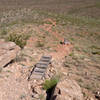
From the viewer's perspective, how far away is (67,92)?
13.2 ft

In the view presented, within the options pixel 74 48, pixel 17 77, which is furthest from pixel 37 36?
pixel 17 77

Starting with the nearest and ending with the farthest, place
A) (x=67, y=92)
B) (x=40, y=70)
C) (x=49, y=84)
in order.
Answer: (x=67, y=92)
(x=49, y=84)
(x=40, y=70)

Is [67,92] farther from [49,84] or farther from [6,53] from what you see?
[6,53]

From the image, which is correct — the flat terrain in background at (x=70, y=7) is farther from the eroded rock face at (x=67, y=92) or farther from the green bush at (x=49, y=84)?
the eroded rock face at (x=67, y=92)

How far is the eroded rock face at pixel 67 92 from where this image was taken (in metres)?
3.87

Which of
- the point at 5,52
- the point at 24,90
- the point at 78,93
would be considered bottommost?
the point at 24,90

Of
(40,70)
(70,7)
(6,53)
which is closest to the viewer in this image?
(40,70)

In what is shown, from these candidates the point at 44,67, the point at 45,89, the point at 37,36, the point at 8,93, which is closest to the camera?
the point at 8,93

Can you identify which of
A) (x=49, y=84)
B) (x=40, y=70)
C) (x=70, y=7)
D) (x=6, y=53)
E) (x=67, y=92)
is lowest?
(x=49, y=84)

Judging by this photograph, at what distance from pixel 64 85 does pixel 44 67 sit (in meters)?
1.90

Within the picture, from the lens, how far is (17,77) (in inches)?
→ 222

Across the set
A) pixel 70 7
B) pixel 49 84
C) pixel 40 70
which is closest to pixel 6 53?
pixel 40 70

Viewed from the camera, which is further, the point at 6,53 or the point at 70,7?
the point at 70,7

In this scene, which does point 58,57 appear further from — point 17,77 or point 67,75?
point 17,77
